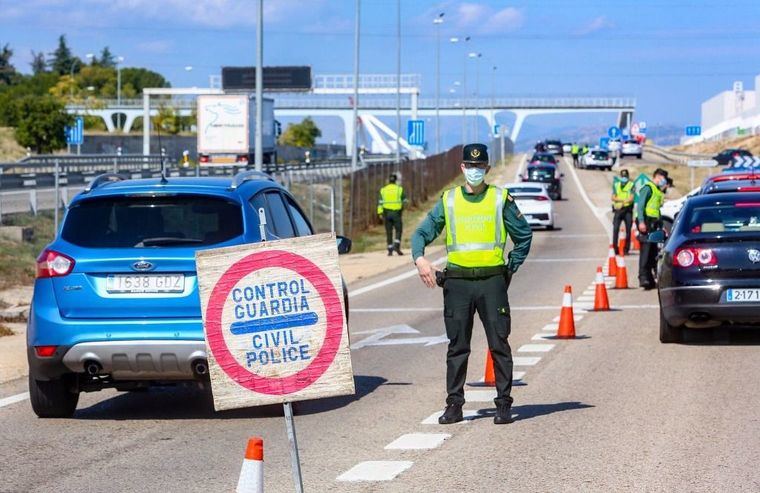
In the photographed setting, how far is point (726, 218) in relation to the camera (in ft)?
52.0

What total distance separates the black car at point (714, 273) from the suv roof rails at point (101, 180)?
19.6 feet

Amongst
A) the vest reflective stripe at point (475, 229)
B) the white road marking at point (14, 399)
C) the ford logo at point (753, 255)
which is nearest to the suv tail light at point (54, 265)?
the white road marking at point (14, 399)

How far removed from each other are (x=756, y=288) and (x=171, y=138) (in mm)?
108971

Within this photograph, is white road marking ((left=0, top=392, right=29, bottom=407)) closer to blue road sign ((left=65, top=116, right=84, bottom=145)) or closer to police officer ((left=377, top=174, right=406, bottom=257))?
police officer ((left=377, top=174, right=406, bottom=257))

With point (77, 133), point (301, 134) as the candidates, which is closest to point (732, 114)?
point (301, 134)

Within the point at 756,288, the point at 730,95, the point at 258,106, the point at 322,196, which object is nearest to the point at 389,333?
the point at 756,288

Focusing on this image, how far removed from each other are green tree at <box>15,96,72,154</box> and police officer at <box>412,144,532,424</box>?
3749 inches

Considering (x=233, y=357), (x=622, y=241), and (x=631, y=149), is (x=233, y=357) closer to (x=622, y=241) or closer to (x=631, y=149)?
(x=622, y=241)

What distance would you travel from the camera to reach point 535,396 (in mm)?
11922

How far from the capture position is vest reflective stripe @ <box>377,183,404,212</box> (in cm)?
3359

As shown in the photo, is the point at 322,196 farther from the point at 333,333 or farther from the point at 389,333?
the point at 333,333

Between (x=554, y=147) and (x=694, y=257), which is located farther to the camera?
(x=554, y=147)

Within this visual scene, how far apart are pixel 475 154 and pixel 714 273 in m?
5.62

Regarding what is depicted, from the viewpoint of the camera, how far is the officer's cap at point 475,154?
1028 centimetres
